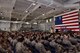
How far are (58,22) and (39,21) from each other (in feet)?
41.3

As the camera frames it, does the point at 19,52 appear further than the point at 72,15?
No

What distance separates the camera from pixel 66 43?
586 centimetres

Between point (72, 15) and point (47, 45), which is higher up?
point (72, 15)

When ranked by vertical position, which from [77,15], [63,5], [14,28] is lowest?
[14,28]

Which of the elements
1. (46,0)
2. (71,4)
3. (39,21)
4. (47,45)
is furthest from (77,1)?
(39,21)

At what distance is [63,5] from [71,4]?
724 millimetres

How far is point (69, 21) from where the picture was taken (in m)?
15.3

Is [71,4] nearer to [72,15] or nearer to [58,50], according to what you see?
[72,15]

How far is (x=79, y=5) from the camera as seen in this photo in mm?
11984

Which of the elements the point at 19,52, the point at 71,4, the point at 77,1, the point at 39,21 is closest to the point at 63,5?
the point at 71,4

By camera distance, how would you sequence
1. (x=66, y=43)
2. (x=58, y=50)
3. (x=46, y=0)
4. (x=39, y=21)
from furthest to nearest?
1. (x=39, y=21)
2. (x=46, y=0)
3. (x=66, y=43)
4. (x=58, y=50)

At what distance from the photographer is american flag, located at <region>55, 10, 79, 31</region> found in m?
14.0

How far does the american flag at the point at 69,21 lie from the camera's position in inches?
551

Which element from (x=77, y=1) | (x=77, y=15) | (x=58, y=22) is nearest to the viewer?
(x=77, y=1)
